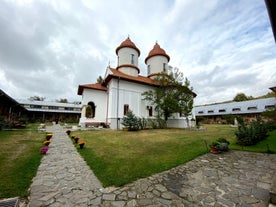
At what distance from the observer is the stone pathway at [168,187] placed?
2764mm

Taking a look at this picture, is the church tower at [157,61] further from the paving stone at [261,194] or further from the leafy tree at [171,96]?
the paving stone at [261,194]

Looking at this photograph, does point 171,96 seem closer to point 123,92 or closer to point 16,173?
point 123,92

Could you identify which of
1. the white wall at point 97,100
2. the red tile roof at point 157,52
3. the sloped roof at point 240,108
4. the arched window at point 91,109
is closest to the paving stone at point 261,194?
the white wall at point 97,100

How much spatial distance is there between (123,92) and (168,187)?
47.7ft

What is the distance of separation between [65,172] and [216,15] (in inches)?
413

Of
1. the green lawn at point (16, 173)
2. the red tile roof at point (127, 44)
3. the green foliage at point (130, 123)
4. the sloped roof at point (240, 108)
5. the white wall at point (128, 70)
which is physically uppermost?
the red tile roof at point (127, 44)

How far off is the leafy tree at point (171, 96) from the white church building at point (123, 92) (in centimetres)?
141

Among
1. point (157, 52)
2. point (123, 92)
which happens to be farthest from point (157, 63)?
point (123, 92)

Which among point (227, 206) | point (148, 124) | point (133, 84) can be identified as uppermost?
point (133, 84)

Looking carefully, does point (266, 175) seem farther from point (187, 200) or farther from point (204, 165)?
point (187, 200)

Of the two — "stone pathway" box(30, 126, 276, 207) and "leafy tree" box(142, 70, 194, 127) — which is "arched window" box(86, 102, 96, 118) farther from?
"stone pathway" box(30, 126, 276, 207)

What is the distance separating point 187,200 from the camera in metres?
2.84

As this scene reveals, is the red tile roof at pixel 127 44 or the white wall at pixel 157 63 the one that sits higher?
the red tile roof at pixel 127 44

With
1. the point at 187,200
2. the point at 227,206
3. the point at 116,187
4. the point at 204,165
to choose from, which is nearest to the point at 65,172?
the point at 116,187
